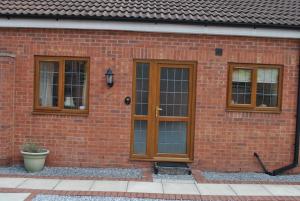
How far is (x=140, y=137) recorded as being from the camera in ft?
28.2

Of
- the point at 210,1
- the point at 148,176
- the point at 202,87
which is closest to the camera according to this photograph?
the point at 148,176

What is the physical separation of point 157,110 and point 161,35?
1.72 meters

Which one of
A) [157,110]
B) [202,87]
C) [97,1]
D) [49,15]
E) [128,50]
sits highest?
[97,1]

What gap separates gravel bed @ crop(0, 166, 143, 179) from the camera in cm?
792

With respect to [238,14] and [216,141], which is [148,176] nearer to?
[216,141]

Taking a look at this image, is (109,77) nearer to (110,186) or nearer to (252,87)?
(110,186)

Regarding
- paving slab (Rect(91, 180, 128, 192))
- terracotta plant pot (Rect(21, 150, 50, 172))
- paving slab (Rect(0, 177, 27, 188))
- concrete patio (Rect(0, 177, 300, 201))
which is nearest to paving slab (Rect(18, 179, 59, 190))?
concrete patio (Rect(0, 177, 300, 201))

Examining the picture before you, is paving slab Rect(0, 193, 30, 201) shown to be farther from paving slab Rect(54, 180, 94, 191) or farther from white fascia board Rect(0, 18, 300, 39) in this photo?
white fascia board Rect(0, 18, 300, 39)

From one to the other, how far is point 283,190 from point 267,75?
273 centimetres

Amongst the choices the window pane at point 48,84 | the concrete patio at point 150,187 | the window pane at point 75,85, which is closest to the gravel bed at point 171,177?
the concrete patio at point 150,187

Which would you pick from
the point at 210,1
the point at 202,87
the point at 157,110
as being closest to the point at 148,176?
the point at 157,110

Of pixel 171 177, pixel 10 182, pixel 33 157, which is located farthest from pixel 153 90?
pixel 10 182

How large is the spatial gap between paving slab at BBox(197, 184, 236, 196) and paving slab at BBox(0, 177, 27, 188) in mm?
3525

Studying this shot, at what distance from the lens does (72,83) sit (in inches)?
337
